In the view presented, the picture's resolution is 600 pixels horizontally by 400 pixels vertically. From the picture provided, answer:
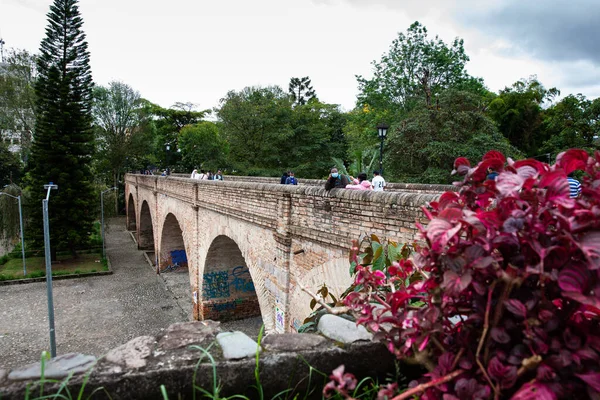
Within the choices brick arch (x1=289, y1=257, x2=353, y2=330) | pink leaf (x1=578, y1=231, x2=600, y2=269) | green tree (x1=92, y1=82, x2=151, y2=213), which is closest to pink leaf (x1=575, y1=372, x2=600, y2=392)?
pink leaf (x1=578, y1=231, x2=600, y2=269)

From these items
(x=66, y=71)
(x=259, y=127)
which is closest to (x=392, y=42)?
(x=259, y=127)

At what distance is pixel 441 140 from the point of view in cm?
1554

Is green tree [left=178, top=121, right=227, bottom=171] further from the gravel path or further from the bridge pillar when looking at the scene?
the bridge pillar

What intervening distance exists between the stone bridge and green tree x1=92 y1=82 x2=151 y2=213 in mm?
27682

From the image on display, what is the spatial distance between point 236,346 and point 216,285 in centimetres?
1119

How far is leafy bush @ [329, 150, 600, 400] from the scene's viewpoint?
1057 mm

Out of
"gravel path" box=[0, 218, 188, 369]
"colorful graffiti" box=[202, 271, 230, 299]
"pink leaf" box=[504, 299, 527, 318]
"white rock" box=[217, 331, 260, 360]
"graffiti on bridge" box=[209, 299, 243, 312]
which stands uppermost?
"pink leaf" box=[504, 299, 527, 318]

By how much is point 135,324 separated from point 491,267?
15.2m

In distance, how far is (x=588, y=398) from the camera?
111 cm

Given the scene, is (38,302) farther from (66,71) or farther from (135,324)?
(66,71)

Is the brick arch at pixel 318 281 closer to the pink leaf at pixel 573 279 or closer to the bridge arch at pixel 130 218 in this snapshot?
the pink leaf at pixel 573 279

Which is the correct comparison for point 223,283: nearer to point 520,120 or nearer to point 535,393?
point 535,393

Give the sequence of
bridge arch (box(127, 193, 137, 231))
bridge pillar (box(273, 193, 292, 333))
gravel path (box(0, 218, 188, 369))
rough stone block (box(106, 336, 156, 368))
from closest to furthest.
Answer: rough stone block (box(106, 336, 156, 368)) → bridge pillar (box(273, 193, 292, 333)) → gravel path (box(0, 218, 188, 369)) → bridge arch (box(127, 193, 137, 231))

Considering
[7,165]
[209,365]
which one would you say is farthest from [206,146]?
[209,365]
